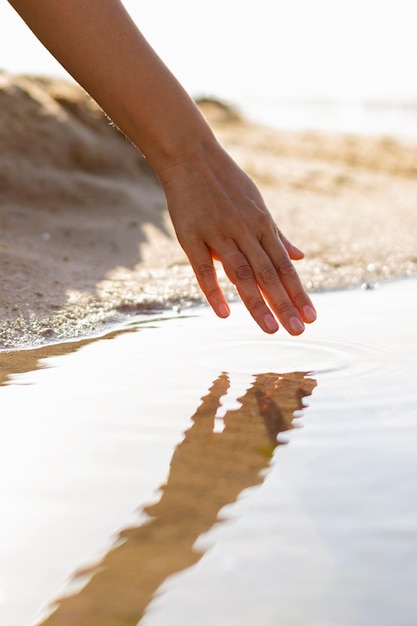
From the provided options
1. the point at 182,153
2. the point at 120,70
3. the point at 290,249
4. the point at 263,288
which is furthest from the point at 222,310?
the point at 120,70

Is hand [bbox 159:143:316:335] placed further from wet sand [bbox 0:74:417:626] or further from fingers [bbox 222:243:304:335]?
wet sand [bbox 0:74:417:626]

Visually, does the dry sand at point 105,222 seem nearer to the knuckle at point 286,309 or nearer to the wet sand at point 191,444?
the wet sand at point 191,444

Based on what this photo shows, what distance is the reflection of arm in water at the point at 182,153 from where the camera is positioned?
1590 mm

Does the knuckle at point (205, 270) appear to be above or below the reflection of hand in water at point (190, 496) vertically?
above

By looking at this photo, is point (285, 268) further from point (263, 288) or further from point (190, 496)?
point (190, 496)

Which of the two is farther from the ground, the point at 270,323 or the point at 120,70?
the point at 120,70

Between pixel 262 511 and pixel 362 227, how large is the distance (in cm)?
299

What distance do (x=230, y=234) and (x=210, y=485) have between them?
56 centimetres

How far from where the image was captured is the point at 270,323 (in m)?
1.72

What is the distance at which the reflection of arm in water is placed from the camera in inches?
62.6

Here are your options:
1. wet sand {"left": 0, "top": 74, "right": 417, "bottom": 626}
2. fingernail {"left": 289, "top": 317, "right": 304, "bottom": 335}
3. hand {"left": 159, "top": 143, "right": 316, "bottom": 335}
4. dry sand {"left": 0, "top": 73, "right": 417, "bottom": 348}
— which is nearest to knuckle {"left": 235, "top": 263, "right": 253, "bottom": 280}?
hand {"left": 159, "top": 143, "right": 316, "bottom": 335}

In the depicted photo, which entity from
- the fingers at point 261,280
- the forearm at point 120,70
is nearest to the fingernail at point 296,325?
the fingers at point 261,280

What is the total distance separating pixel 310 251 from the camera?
346 centimetres

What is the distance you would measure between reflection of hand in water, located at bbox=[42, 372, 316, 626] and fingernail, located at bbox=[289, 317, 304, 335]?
0.12m
